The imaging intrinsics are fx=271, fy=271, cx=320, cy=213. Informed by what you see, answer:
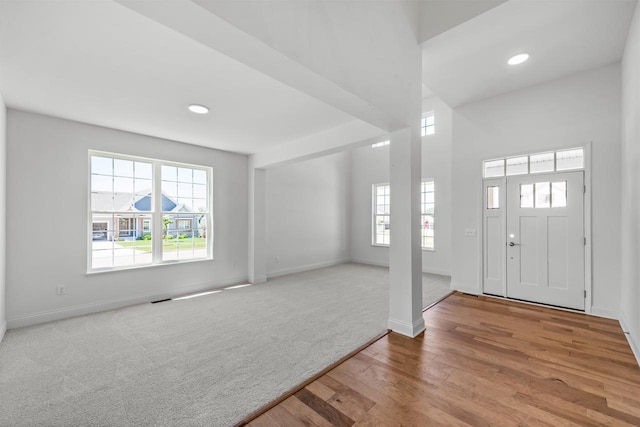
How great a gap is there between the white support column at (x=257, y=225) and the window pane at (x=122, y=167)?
204 centimetres

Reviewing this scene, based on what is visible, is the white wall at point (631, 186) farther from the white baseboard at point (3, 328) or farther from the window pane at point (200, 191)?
the white baseboard at point (3, 328)

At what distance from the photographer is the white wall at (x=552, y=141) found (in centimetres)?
334

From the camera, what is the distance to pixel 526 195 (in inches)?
157

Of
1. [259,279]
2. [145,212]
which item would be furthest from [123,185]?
[259,279]

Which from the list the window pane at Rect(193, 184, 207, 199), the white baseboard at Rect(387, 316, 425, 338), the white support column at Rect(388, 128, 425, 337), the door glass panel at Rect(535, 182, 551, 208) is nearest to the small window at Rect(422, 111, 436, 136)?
the door glass panel at Rect(535, 182, 551, 208)

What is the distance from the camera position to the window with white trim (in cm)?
626

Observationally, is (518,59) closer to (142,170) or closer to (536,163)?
(536,163)

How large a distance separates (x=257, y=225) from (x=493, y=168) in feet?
14.2

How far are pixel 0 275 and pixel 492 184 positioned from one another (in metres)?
6.44

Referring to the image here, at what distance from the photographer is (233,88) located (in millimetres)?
2777

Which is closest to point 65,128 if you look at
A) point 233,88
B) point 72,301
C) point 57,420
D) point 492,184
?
point 72,301

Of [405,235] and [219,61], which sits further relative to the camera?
[405,235]

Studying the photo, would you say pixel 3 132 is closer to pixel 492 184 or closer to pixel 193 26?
pixel 193 26

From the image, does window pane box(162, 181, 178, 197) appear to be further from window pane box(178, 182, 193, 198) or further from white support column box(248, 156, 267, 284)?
white support column box(248, 156, 267, 284)
